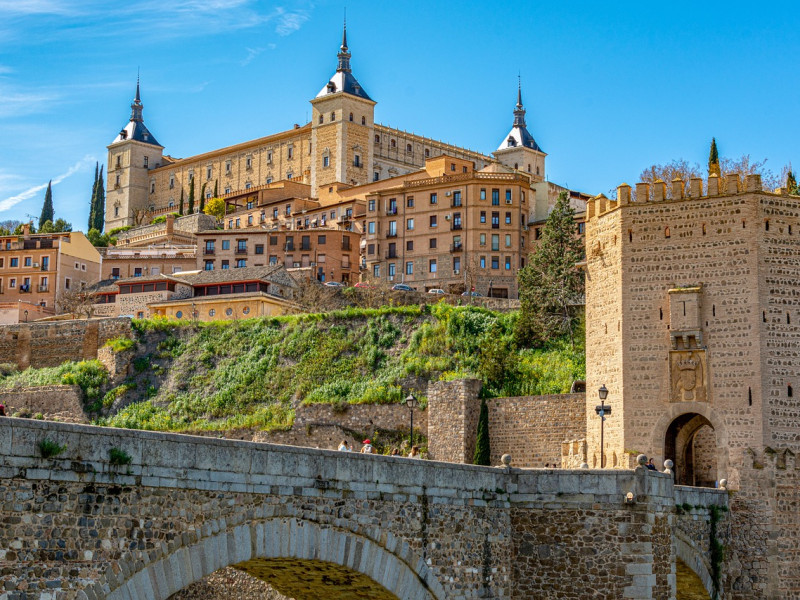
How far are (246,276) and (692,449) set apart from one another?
30056mm

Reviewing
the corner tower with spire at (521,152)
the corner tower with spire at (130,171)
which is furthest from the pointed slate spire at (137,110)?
the corner tower with spire at (521,152)

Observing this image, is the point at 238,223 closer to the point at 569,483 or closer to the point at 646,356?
the point at 646,356

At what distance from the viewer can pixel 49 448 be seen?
42.1ft

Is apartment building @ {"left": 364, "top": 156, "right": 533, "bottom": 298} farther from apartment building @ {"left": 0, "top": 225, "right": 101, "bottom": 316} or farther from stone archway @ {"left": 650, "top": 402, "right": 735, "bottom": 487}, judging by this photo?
stone archway @ {"left": 650, "top": 402, "right": 735, "bottom": 487}

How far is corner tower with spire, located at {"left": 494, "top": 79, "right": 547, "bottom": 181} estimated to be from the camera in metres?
101

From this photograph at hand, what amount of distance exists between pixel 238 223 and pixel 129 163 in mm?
26320

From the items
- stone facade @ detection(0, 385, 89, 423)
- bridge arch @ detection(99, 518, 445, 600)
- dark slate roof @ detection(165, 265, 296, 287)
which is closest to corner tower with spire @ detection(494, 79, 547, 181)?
dark slate roof @ detection(165, 265, 296, 287)

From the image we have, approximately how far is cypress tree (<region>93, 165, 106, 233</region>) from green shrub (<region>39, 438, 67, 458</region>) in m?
107

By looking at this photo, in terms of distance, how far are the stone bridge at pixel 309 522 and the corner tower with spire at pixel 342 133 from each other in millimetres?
71241

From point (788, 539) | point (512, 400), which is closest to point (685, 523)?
point (788, 539)

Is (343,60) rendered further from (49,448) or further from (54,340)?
(49,448)

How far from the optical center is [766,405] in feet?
99.2

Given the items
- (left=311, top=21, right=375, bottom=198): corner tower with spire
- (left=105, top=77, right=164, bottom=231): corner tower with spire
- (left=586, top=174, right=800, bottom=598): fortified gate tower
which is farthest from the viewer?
(left=105, top=77, right=164, bottom=231): corner tower with spire

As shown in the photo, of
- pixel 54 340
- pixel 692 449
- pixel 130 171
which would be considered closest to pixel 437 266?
pixel 54 340
